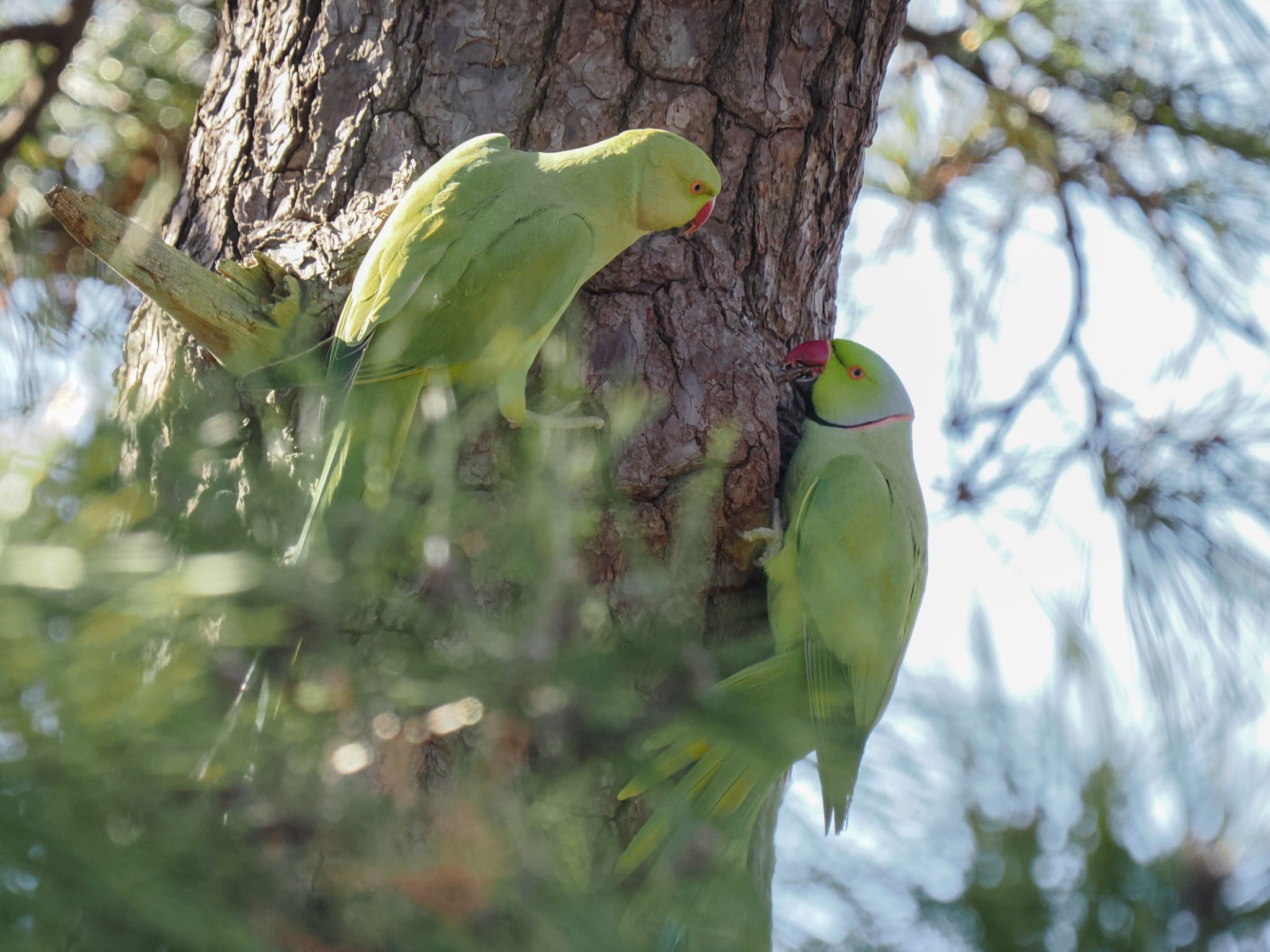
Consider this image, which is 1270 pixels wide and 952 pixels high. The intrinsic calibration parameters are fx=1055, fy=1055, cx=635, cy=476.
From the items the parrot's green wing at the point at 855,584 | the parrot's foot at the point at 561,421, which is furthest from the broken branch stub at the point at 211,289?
the parrot's green wing at the point at 855,584

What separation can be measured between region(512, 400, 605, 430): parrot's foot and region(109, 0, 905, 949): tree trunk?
0.29 ft

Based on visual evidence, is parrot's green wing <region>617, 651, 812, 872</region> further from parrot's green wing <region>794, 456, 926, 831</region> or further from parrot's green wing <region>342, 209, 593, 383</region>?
parrot's green wing <region>342, 209, 593, 383</region>

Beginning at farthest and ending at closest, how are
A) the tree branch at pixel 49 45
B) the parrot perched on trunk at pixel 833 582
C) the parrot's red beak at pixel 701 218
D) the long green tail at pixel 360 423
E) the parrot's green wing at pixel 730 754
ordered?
the tree branch at pixel 49 45, the parrot's red beak at pixel 701 218, the parrot perched on trunk at pixel 833 582, the long green tail at pixel 360 423, the parrot's green wing at pixel 730 754

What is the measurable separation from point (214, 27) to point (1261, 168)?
2.50 m

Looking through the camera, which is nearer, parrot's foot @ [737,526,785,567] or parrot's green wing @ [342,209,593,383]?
parrot's green wing @ [342,209,593,383]

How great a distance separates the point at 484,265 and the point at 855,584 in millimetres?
821

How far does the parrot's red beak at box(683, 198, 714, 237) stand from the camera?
69.1 inches

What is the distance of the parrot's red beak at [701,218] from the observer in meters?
1.75

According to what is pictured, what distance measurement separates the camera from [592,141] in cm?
179

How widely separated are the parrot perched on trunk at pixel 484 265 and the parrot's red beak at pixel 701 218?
0.13 feet

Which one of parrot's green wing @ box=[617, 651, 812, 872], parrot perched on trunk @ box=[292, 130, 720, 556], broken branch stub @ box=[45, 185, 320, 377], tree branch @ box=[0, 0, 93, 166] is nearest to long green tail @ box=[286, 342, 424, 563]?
parrot perched on trunk @ box=[292, 130, 720, 556]

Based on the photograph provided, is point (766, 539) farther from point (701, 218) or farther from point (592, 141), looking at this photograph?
point (592, 141)

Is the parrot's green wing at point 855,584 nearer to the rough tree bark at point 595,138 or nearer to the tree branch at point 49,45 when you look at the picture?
the rough tree bark at point 595,138

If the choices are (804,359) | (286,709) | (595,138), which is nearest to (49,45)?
(595,138)
